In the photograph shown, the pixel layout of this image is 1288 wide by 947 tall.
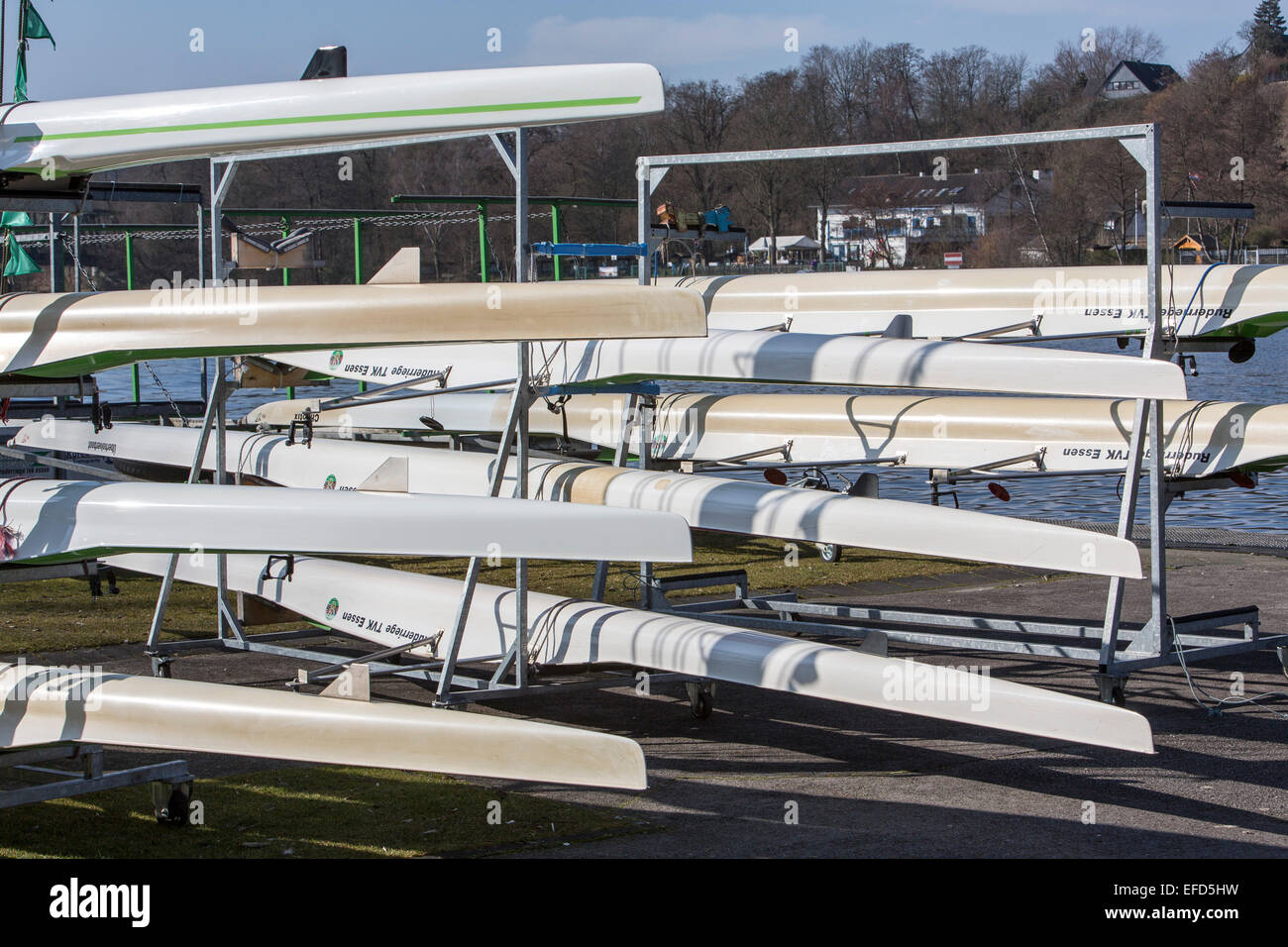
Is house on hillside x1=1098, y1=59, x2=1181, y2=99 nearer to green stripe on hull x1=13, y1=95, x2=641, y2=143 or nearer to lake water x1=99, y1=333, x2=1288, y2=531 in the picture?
lake water x1=99, y1=333, x2=1288, y2=531

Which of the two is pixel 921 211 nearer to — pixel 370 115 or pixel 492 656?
pixel 492 656

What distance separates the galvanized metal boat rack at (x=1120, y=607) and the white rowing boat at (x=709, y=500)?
791mm

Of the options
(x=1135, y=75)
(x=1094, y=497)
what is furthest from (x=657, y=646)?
(x=1135, y=75)

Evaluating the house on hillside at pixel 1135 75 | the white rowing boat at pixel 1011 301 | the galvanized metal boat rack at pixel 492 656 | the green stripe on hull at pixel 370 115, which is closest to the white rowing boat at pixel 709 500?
the galvanized metal boat rack at pixel 492 656

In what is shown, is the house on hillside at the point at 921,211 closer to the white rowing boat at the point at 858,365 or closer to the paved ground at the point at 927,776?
the paved ground at the point at 927,776

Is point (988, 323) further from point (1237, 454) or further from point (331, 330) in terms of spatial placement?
point (331, 330)

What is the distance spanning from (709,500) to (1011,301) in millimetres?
2766

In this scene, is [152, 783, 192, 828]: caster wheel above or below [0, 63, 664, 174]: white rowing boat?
below

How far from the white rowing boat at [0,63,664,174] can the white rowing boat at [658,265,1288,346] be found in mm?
3983

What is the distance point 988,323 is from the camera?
8.77 meters

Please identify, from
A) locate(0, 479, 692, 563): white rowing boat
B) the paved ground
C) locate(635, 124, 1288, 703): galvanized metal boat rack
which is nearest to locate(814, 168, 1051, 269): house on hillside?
locate(635, 124, 1288, 703): galvanized metal boat rack

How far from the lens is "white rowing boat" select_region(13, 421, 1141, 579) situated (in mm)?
5914

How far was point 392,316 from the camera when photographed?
185 inches

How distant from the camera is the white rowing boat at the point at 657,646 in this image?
494 cm
